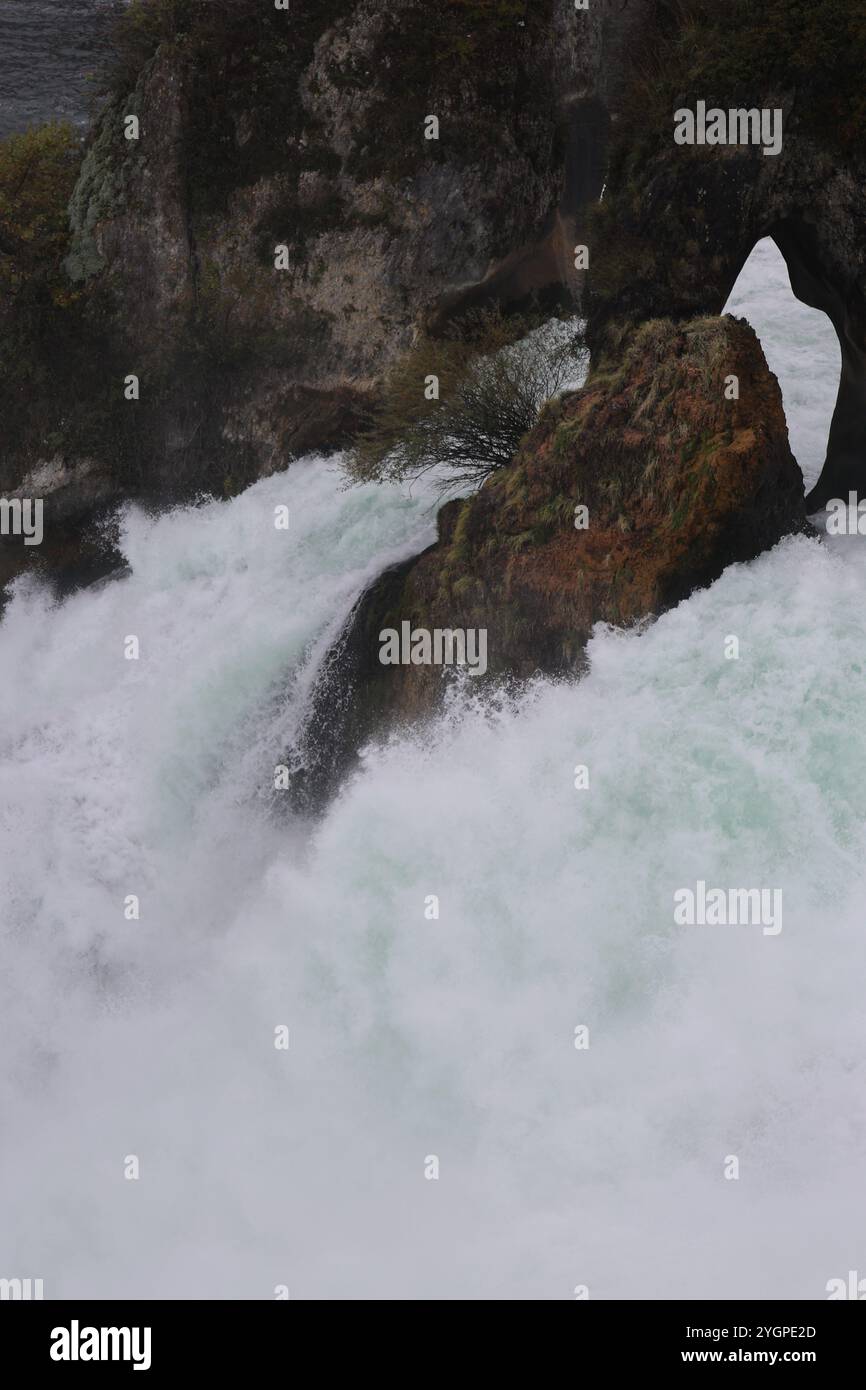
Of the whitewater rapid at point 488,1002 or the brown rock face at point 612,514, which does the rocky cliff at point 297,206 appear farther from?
the whitewater rapid at point 488,1002

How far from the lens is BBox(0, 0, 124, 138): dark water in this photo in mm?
34062

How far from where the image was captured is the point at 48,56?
35.2 meters

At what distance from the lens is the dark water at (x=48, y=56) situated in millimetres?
34062

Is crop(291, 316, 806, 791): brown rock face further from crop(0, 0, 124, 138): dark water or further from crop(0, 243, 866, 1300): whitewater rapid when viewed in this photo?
crop(0, 0, 124, 138): dark water

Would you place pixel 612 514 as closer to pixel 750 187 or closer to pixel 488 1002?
pixel 750 187

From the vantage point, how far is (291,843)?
20422mm

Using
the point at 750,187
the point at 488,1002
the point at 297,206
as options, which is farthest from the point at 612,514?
the point at 297,206

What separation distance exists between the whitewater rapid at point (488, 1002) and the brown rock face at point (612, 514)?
0.67 m

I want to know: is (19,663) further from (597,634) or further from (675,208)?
(675,208)

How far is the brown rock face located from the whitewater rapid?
67 centimetres

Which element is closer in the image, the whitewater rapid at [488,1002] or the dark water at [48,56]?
the whitewater rapid at [488,1002]

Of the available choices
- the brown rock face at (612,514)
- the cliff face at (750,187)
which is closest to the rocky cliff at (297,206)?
the cliff face at (750,187)

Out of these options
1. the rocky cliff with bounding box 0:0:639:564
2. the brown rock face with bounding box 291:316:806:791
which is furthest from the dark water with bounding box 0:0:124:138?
the brown rock face with bounding box 291:316:806:791

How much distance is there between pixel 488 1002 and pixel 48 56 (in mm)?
32188
